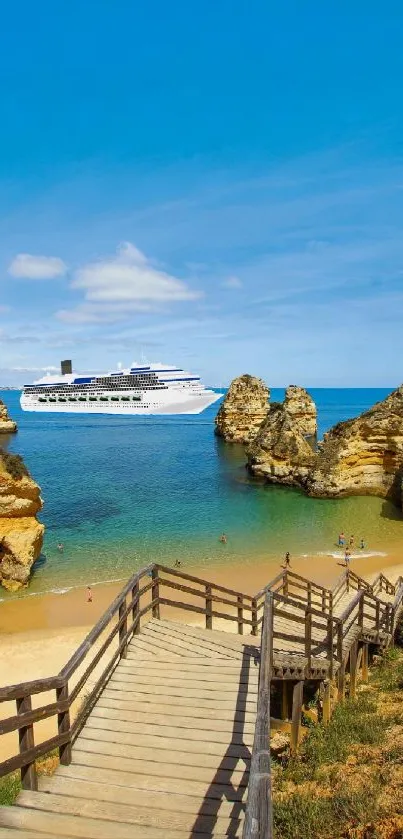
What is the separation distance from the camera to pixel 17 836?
3.59m

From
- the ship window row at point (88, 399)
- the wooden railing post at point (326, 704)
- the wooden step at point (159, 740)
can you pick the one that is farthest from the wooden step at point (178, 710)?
the ship window row at point (88, 399)

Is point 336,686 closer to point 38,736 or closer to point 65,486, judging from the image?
point 38,736

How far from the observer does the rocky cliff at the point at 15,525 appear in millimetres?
19350

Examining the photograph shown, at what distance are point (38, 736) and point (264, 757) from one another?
31.8 ft

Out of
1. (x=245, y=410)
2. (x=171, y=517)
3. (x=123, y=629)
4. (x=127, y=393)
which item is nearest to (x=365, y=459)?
(x=171, y=517)

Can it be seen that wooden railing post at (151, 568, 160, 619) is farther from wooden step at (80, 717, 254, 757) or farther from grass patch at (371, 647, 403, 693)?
grass patch at (371, 647, 403, 693)

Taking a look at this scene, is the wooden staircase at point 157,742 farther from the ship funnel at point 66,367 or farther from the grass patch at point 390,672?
the ship funnel at point 66,367

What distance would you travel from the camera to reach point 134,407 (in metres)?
130

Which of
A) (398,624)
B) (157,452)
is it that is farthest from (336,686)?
(157,452)

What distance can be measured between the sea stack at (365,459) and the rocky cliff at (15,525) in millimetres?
22064

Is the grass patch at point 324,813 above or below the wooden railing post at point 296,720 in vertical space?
above

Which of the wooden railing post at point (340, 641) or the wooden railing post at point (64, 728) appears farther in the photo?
the wooden railing post at point (340, 641)

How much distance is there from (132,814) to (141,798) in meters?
0.24

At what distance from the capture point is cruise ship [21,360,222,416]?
425ft
